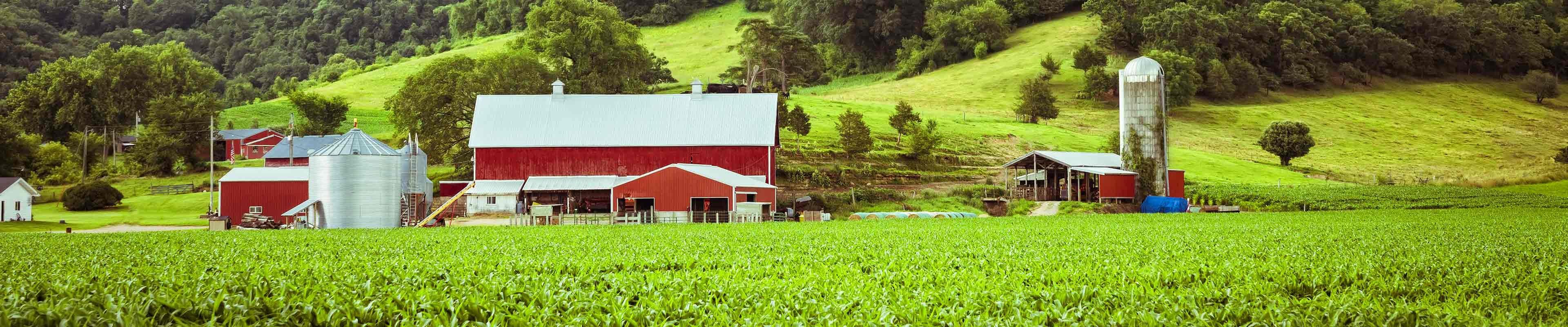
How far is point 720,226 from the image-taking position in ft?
101

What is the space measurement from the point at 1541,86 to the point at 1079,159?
70.7 metres

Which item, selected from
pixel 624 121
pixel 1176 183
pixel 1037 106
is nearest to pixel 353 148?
pixel 624 121

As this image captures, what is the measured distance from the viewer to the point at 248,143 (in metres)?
→ 75.1

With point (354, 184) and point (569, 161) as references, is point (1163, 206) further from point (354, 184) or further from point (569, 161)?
point (354, 184)

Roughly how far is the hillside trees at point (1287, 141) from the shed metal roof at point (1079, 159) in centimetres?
1981

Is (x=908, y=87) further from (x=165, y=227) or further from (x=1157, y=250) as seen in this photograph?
(x=1157, y=250)

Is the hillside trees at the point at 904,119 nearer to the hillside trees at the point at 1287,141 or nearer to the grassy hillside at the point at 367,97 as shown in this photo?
the hillside trees at the point at 1287,141

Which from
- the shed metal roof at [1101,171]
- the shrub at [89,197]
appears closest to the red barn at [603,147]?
the shed metal roof at [1101,171]

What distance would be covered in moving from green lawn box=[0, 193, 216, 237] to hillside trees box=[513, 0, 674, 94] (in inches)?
853

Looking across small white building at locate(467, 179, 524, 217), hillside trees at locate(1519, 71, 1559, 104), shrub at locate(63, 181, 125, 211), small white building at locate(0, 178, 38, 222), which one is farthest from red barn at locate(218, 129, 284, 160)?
hillside trees at locate(1519, 71, 1559, 104)

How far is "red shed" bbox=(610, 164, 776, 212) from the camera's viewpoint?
39719 mm

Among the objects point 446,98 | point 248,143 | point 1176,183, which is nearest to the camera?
point 1176,183

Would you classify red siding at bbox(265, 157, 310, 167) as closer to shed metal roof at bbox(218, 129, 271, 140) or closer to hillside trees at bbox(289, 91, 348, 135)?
shed metal roof at bbox(218, 129, 271, 140)

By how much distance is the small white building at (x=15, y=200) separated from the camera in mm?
44875
